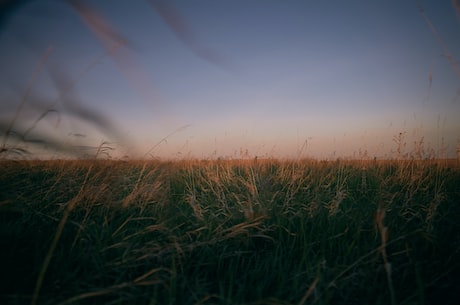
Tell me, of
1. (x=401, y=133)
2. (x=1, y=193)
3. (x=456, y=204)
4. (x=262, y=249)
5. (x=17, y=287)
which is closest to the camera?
(x=17, y=287)

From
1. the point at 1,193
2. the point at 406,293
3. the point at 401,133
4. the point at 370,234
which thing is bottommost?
the point at 406,293

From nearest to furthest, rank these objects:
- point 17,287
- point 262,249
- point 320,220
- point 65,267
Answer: point 17,287 → point 65,267 → point 262,249 → point 320,220

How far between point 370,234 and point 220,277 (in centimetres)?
110

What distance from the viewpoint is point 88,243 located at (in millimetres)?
1509

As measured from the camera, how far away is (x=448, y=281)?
1.31 m

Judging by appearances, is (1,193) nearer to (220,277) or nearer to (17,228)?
(17,228)

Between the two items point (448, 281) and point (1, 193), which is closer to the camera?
point (448, 281)

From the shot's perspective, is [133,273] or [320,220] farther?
[320,220]

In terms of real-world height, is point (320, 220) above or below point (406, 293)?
above

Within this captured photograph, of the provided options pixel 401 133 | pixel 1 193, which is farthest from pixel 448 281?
pixel 401 133

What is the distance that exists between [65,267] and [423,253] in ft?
6.75

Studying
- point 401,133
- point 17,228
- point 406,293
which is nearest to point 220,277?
point 406,293

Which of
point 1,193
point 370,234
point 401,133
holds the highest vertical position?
point 401,133

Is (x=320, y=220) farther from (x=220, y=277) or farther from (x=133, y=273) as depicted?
(x=133, y=273)
